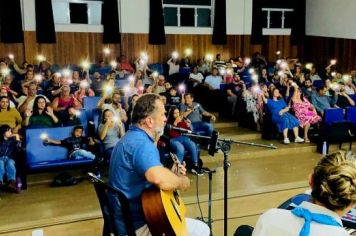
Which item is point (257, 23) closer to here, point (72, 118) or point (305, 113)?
point (305, 113)

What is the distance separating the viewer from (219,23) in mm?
11539

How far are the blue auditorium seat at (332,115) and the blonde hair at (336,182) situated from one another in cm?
571

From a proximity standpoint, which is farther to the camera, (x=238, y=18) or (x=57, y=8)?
(x=238, y=18)

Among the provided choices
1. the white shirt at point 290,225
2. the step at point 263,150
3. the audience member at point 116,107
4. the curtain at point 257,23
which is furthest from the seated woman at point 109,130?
the curtain at point 257,23

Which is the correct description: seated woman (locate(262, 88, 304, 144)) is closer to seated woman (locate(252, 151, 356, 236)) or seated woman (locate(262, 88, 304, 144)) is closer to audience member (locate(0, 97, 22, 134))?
audience member (locate(0, 97, 22, 134))

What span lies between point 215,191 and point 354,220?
8.85 ft

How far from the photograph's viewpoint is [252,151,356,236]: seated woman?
4.93ft

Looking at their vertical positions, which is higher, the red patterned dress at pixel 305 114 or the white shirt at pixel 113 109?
the white shirt at pixel 113 109

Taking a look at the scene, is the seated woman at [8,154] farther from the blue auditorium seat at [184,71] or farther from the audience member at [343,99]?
the audience member at [343,99]

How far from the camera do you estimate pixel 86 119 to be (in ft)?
20.0

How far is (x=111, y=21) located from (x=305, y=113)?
5.35 m

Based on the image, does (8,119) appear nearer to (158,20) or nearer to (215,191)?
(215,191)

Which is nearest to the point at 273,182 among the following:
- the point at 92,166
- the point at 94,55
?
the point at 92,166

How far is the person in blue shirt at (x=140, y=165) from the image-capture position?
2.35 meters
